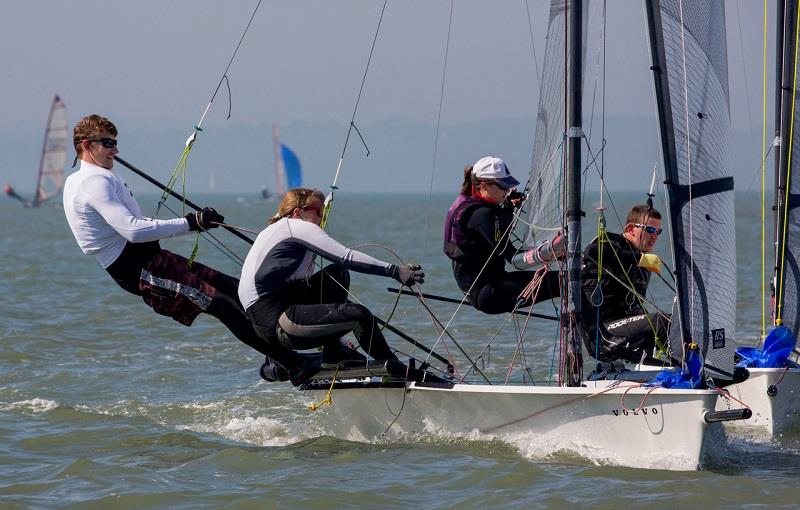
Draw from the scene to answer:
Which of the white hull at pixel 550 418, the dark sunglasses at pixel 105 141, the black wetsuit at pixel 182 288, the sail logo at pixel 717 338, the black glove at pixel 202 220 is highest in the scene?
the dark sunglasses at pixel 105 141

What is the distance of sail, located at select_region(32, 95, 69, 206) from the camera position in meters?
57.1

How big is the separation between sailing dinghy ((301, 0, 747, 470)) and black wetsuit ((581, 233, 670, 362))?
43cm

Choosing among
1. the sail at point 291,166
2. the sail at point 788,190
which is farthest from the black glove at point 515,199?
the sail at point 291,166

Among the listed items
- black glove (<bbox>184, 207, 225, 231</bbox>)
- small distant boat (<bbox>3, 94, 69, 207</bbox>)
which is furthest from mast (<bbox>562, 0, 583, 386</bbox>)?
small distant boat (<bbox>3, 94, 69, 207</bbox>)

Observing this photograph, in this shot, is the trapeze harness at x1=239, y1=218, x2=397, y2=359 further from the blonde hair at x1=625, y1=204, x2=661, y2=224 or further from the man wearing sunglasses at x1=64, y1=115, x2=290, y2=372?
the blonde hair at x1=625, y1=204, x2=661, y2=224

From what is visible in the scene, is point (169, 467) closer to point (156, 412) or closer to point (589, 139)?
point (156, 412)

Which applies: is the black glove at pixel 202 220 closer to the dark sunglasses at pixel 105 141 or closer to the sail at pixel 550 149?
the dark sunglasses at pixel 105 141

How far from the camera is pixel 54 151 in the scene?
59438 mm

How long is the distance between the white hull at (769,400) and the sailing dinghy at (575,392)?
0.91 m

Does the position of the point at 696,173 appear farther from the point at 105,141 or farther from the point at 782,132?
the point at 105,141

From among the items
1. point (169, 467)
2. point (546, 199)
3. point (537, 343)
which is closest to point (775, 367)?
point (546, 199)

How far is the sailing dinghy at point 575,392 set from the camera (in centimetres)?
582

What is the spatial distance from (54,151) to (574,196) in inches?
2217

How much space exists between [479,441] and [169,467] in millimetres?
1597
